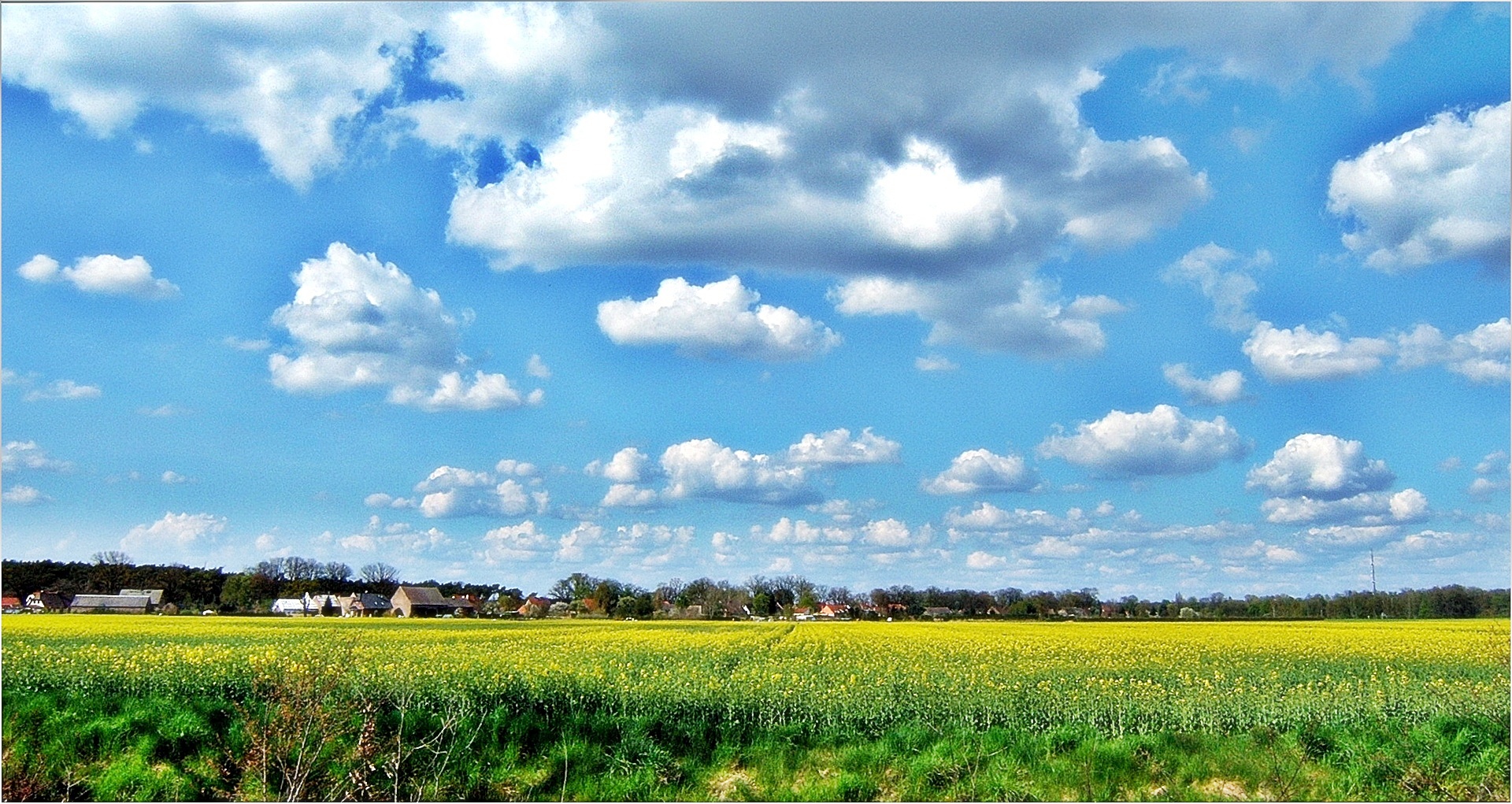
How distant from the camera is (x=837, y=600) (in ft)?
316

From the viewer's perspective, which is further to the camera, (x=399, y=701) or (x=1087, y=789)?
(x=399, y=701)

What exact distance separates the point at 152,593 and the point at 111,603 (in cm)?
382

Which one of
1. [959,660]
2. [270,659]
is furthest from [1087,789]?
[270,659]

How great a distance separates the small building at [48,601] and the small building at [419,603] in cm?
2685

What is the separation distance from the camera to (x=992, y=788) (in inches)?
413

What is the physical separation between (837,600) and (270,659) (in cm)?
8301

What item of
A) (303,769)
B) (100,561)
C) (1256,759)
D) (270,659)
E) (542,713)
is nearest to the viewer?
(303,769)

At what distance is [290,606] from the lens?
90688 millimetres

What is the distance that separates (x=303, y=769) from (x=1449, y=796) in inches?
474

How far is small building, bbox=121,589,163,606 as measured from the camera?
79688mm

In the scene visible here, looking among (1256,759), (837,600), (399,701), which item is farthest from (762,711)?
(837,600)

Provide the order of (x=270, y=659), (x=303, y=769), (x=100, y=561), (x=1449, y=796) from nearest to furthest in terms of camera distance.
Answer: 1. (x=303, y=769)
2. (x=1449, y=796)
3. (x=270, y=659)
4. (x=100, y=561)

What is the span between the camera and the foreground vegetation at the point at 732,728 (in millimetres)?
10445

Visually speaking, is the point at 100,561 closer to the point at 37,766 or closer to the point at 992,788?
the point at 37,766
